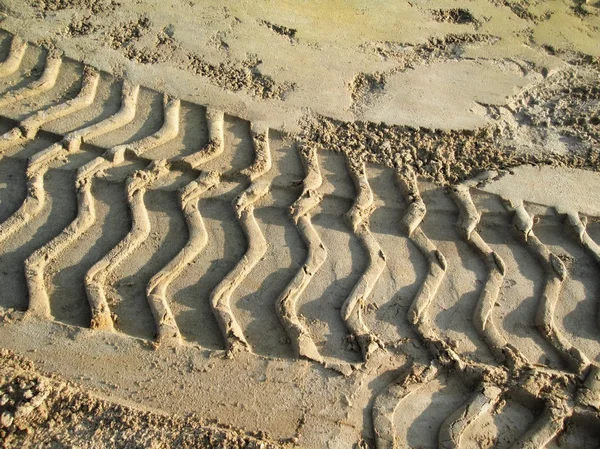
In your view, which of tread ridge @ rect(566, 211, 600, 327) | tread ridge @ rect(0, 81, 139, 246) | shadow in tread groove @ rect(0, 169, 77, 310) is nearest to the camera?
shadow in tread groove @ rect(0, 169, 77, 310)

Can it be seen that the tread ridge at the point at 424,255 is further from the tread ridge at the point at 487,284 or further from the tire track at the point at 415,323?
the tread ridge at the point at 487,284

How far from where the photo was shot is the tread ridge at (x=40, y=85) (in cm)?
350

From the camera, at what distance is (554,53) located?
14.8 ft

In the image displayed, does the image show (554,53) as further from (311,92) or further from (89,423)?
(89,423)

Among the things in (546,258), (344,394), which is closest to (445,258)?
(546,258)

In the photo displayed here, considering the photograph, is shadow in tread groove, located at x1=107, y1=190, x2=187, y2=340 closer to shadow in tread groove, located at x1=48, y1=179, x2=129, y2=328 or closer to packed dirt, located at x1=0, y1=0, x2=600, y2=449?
packed dirt, located at x1=0, y1=0, x2=600, y2=449

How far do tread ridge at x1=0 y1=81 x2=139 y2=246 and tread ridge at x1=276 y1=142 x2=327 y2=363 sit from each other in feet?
4.03

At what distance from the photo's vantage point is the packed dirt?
7.49ft

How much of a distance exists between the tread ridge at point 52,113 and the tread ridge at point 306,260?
153 cm

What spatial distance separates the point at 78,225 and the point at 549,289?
2651mm

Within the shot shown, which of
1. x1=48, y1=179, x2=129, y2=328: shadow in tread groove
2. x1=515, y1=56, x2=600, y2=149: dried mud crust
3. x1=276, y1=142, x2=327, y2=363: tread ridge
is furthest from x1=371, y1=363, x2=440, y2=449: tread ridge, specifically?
x1=515, y1=56, x2=600, y2=149: dried mud crust

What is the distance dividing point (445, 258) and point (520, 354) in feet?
2.14

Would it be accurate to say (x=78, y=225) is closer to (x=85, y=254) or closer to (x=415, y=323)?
(x=85, y=254)

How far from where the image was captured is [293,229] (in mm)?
2979
